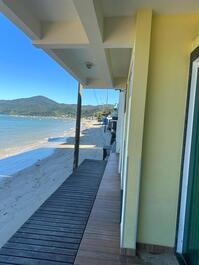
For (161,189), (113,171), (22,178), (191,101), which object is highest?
(191,101)

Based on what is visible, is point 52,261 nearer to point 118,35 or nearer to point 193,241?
point 193,241

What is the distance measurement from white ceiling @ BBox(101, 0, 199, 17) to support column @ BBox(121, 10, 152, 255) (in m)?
0.09

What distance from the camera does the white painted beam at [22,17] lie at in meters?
2.22

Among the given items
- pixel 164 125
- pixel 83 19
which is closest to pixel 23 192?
pixel 164 125

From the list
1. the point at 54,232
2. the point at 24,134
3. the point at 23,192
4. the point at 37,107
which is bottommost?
the point at 24,134

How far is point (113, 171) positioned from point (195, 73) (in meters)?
4.42

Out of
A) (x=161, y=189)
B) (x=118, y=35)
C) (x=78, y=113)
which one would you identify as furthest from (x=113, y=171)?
(x=118, y=35)

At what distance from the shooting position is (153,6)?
7.98ft

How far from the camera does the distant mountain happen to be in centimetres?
5972

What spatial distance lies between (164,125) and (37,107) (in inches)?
2454

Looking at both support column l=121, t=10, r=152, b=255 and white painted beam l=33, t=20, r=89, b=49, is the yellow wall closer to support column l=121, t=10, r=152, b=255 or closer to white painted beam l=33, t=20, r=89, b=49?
support column l=121, t=10, r=152, b=255

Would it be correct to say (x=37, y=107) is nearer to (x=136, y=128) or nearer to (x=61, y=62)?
(x=61, y=62)

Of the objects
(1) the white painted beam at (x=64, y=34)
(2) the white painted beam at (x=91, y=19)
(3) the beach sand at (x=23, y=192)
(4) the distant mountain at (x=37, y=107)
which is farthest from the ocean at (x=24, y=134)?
(2) the white painted beam at (x=91, y=19)

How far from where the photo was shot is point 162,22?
102 inches
